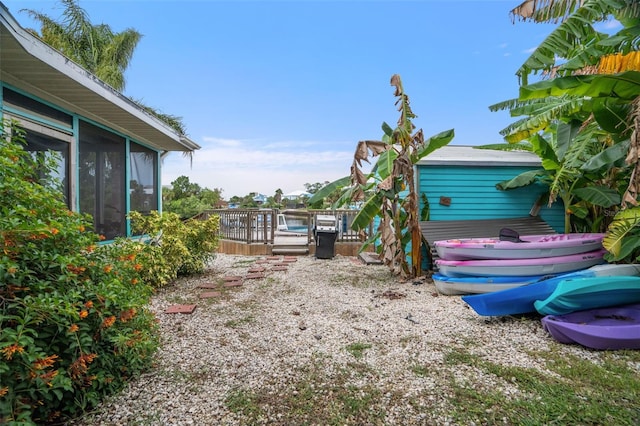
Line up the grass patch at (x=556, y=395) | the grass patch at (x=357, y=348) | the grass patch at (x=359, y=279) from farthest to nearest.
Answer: the grass patch at (x=359, y=279), the grass patch at (x=357, y=348), the grass patch at (x=556, y=395)

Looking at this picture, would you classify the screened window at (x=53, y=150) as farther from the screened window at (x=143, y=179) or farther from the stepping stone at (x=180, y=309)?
the stepping stone at (x=180, y=309)

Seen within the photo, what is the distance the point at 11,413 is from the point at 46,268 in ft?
2.60

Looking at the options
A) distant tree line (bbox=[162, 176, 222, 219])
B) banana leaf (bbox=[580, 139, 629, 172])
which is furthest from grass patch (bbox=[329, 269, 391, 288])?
distant tree line (bbox=[162, 176, 222, 219])

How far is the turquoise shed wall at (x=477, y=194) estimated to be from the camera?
282 inches

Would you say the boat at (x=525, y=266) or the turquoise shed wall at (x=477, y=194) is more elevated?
the turquoise shed wall at (x=477, y=194)

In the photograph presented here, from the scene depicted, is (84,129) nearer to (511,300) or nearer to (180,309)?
(180,309)

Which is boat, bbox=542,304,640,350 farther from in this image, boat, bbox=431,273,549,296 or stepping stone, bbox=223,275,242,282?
stepping stone, bbox=223,275,242,282

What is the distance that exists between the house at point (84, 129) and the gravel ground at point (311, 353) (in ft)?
7.09

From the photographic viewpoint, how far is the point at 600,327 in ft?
10.4

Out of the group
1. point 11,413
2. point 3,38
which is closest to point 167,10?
point 3,38

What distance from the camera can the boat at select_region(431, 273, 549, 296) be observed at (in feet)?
16.0

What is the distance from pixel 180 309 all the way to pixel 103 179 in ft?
10.4

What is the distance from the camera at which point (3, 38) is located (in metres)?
2.95

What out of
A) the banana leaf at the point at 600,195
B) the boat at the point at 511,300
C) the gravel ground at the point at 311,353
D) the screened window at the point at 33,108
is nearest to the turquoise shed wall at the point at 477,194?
the banana leaf at the point at 600,195
